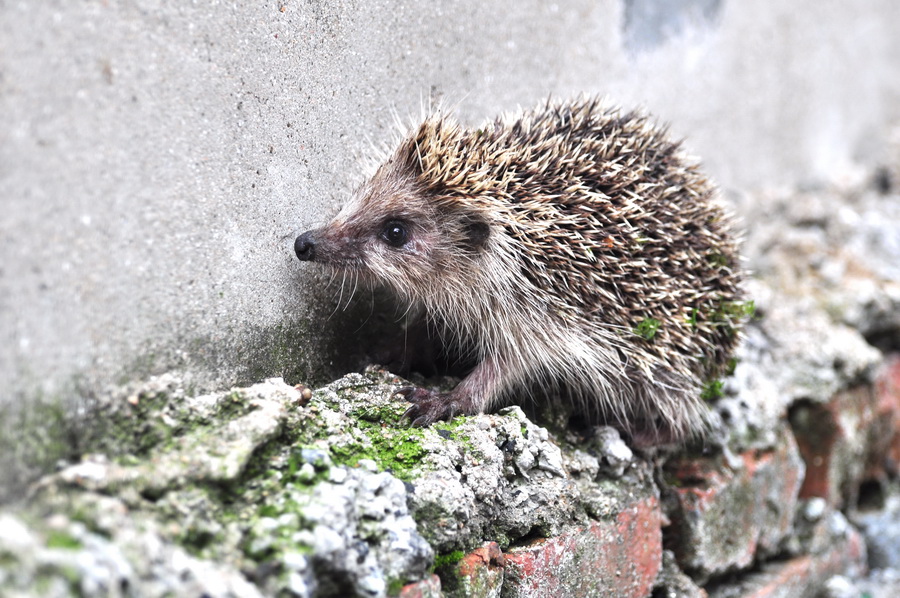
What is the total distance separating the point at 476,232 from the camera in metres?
3.60

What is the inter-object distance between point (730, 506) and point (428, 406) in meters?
1.89

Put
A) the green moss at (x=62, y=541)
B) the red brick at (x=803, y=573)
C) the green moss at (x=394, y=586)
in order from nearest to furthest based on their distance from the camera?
the green moss at (x=62, y=541)
the green moss at (x=394, y=586)
the red brick at (x=803, y=573)

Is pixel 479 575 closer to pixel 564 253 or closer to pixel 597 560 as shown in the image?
pixel 597 560

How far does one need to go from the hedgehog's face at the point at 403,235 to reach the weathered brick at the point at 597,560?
1220mm

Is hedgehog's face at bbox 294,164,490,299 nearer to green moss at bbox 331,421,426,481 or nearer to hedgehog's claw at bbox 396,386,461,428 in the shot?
hedgehog's claw at bbox 396,386,461,428

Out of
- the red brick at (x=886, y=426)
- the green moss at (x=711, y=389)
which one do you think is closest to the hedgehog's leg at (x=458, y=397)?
the green moss at (x=711, y=389)

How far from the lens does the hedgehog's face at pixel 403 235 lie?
354 cm

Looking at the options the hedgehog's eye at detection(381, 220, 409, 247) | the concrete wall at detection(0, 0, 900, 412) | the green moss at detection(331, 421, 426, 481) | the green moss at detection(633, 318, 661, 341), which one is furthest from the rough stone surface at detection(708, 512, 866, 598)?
the concrete wall at detection(0, 0, 900, 412)

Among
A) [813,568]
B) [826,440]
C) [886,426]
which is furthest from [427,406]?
[886,426]

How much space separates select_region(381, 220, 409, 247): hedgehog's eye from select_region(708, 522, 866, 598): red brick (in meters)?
2.49

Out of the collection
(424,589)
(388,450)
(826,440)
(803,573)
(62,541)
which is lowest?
(803,573)

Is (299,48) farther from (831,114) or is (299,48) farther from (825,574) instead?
(831,114)

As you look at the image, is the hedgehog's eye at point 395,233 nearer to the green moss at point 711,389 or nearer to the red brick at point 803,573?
the green moss at point 711,389

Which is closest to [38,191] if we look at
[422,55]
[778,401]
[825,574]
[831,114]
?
[422,55]
